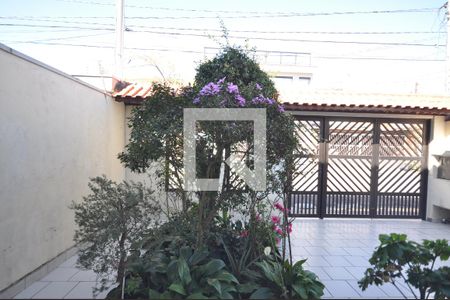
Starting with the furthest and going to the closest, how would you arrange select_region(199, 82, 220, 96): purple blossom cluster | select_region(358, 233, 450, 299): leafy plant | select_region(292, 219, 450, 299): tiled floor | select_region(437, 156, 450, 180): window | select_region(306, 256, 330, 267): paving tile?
select_region(437, 156, 450, 180): window → select_region(306, 256, 330, 267): paving tile → select_region(292, 219, 450, 299): tiled floor → select_region(199, 82, 220, 96): purple blossom cluster → select_region(358, 233, 450, 299): leafy plant

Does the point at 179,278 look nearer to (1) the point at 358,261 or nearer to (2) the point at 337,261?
(2) the point at 337,261

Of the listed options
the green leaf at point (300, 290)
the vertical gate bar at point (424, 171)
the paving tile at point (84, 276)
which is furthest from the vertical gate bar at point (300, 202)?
the paving tile at point (84, 276)

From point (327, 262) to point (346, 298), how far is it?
1.31 m

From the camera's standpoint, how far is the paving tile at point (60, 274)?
4.05m

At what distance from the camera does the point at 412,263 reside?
2.79 meters

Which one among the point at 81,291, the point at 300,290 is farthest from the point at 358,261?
the point at 81,291

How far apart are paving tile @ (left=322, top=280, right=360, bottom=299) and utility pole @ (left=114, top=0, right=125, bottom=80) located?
6239 millimetres

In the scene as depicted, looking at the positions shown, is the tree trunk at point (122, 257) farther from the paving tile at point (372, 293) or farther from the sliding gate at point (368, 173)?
the sliding gate at point (368, 173)

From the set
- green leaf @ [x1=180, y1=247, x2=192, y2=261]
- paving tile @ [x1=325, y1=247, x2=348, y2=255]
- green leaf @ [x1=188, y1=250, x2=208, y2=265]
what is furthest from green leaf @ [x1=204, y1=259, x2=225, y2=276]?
paving tile @ [x1=325, y1=247, x2=348, y2=255]

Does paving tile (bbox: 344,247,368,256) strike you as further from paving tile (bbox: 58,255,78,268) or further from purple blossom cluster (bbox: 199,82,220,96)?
paving tile (bbox: 58,255,78,268)

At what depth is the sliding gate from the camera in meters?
7.97

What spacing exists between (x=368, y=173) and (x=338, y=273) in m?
4.34

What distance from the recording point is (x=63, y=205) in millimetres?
4617

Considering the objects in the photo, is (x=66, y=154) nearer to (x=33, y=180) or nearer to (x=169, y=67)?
(x=33, y=180)
